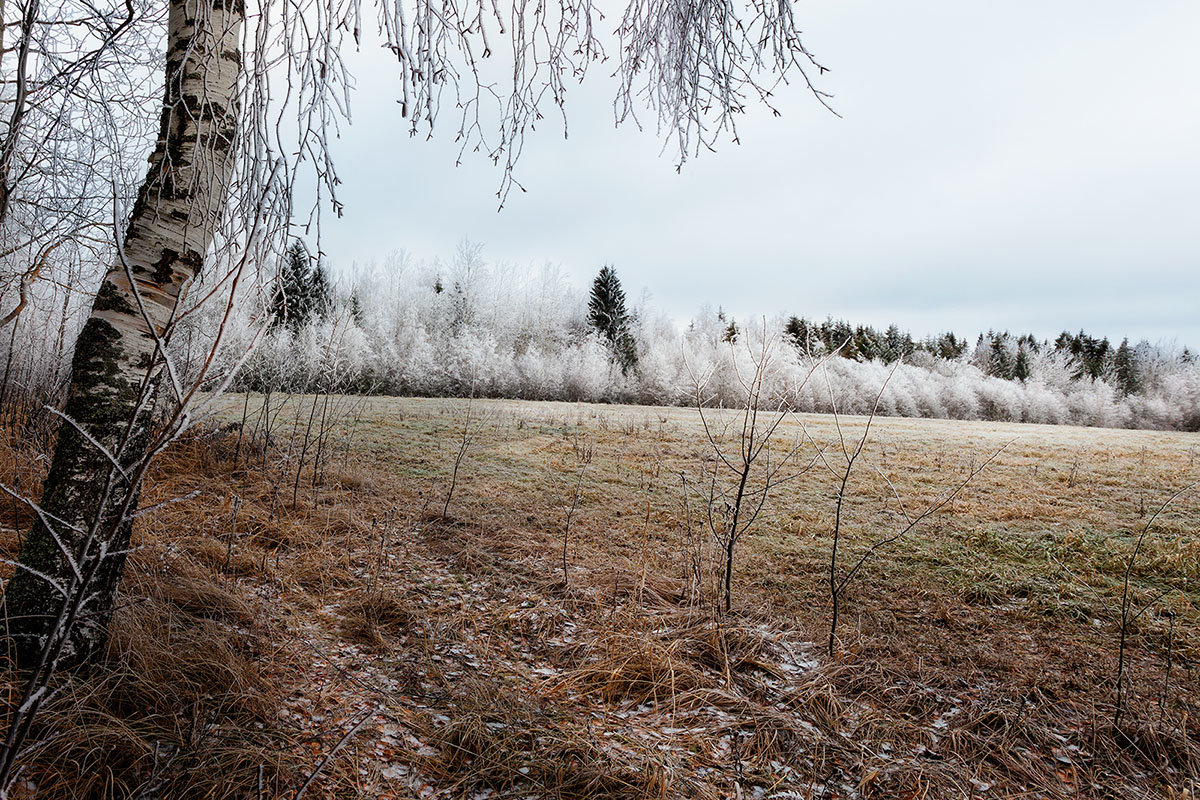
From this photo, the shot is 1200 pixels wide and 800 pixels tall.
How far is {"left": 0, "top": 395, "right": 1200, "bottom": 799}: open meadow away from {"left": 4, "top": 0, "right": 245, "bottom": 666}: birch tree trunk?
28cm

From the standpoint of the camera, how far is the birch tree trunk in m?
1.91

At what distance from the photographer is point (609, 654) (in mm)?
2697

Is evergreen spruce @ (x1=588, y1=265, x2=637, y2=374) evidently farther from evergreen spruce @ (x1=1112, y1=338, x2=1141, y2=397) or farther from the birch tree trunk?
evergreen spruce @ (x1=1112, y1=338, x2=1141, y2=397)

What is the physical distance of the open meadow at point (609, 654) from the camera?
189 cm

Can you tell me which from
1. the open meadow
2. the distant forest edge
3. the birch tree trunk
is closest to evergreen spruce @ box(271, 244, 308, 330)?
the birch tree trunk

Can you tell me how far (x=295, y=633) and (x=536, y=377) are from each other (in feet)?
75.0

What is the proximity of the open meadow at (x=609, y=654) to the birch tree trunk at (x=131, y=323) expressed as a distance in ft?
0.91

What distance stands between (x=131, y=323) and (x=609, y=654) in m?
2.37

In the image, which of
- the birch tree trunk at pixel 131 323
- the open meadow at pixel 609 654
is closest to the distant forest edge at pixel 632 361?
the open meadow at pixel 609 654

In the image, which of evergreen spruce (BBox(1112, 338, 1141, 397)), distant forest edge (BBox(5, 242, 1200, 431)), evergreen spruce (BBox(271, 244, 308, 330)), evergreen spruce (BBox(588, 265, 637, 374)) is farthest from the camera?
evergreen spruce (BBox(1112, 338, 1141, 397))

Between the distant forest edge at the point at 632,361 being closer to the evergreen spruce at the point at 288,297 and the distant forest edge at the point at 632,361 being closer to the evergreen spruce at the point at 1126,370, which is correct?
the evergreen spruce at the point at 1126,370

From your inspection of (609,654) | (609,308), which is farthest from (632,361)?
(609,654)

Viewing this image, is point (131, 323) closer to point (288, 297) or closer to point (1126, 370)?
point (288, 297)

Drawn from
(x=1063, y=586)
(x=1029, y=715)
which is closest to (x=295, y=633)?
(x=1029, y=715)
